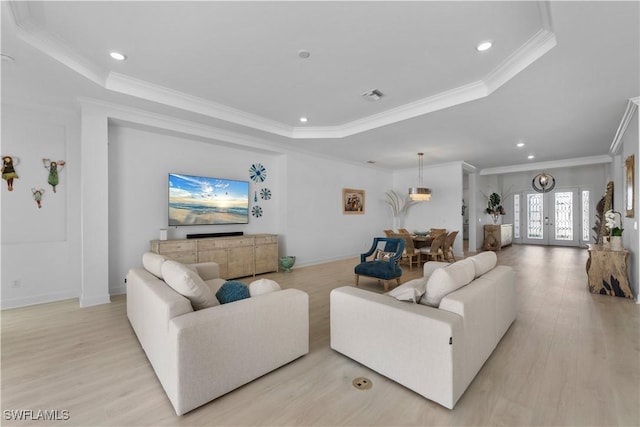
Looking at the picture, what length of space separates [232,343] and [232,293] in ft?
1.41

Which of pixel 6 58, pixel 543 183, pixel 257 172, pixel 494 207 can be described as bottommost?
pixel 494 207

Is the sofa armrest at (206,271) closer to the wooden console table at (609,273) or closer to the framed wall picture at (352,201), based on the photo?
the framed wall picture at (352,201)

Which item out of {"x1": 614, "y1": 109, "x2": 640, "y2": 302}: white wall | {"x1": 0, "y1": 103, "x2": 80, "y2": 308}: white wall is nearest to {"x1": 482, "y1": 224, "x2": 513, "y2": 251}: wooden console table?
{"x1": 614, "y1": 109, "x2": 640, "y2": 302}: white wall

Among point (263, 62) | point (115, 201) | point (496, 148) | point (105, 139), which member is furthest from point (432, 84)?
point (115, 201)

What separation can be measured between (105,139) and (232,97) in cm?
182

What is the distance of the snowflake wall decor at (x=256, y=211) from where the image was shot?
586 cm

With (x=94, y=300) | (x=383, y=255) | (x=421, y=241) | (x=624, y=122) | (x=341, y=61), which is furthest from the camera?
(x=421, y=241)

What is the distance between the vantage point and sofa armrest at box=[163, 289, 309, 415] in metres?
1.71

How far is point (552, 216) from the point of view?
1019cm

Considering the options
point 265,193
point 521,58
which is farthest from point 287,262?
point 521,58

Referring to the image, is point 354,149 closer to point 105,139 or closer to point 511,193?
point 105,139

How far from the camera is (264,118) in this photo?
4.75m

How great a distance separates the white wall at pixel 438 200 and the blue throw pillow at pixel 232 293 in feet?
23.3
